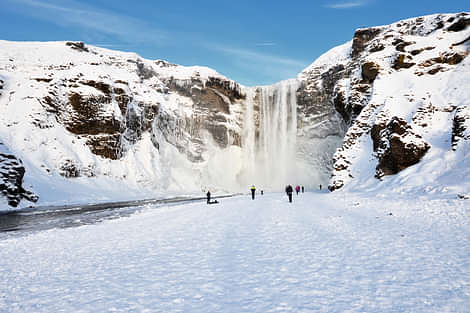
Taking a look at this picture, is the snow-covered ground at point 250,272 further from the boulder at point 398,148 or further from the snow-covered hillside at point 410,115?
the boulder at point 398,148

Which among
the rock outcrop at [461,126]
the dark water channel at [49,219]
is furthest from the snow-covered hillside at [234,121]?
the dark water channel at [49,219]

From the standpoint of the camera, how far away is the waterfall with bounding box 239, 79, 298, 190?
204 ft

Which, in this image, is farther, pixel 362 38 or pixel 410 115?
pixel 362 38

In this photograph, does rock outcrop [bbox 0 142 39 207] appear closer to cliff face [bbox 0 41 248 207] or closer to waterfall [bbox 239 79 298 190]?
cliff face [bbox 0 41 248 207]

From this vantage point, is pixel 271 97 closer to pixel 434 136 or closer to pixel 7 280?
pixel 434 136

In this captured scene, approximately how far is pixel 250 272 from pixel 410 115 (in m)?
31.0

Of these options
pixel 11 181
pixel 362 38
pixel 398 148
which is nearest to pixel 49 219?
pixel 11 181

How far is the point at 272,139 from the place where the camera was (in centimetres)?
6391

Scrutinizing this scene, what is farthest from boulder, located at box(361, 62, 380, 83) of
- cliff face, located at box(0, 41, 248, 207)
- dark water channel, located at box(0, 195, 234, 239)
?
dark water channel, located at box(0, 195, 234, 239)

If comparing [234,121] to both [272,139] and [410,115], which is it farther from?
[410,115]

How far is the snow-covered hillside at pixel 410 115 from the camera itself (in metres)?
23.1

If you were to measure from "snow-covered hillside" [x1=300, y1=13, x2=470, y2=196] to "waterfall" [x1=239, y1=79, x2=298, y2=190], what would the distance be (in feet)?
57.4

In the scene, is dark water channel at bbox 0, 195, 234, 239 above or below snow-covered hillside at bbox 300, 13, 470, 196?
below

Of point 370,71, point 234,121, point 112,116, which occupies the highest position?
point 370,71
